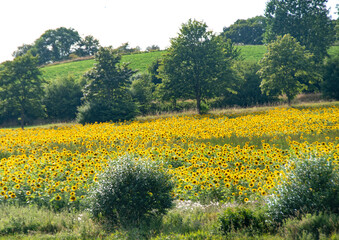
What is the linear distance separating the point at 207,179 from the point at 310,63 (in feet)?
90.0

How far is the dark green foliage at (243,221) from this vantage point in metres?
5.43

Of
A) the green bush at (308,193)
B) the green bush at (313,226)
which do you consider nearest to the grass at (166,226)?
the green bush at (313,226)

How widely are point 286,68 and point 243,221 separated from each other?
27.7 meters

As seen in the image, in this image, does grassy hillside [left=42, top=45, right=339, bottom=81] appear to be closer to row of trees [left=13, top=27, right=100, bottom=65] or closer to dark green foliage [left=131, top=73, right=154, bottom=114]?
dark green foliage [left=131, top=73, right=154, bottom=114]

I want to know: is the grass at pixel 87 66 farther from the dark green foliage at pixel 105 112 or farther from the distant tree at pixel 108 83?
the dark green foliage at pixel 105 112

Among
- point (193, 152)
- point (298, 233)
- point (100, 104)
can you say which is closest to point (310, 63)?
point (100, 104)

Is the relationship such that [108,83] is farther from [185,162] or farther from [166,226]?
[166,226]

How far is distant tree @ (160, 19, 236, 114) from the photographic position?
29672 millimetres

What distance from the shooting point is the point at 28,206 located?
286 inches

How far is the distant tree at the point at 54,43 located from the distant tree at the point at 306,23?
66.8 meters

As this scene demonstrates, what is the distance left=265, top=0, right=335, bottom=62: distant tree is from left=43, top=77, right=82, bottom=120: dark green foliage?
29413mm

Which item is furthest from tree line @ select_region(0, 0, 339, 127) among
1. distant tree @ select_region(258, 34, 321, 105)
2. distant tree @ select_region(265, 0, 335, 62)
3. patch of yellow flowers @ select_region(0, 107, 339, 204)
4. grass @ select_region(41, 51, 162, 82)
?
grass @ select_region(41, 51, 162, 82)

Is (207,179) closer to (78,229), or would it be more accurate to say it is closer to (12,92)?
(78,229)

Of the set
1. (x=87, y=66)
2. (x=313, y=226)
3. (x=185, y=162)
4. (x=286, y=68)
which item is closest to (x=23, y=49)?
(x=87, y=66)
